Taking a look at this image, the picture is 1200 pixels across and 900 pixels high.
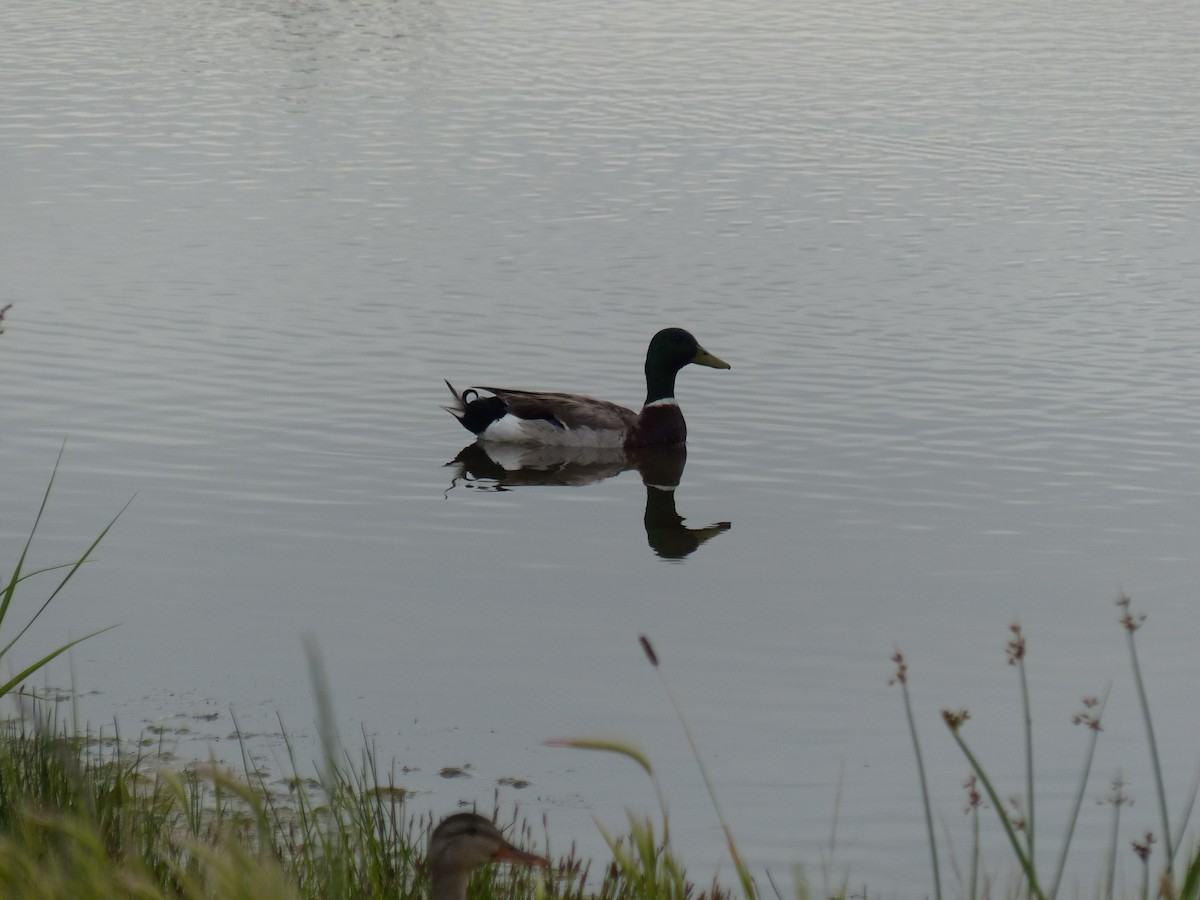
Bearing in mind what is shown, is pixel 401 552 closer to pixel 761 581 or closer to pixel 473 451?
pixel 761 581

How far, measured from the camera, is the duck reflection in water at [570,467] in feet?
41.0

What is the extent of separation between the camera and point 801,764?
7367 mm

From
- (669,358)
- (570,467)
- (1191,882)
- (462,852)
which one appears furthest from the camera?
(669,358)

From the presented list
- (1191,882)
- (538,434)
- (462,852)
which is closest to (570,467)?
(538,434)

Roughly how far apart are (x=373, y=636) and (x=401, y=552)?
1633 millimetres

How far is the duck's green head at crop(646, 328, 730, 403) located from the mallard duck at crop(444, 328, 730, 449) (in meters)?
0.11

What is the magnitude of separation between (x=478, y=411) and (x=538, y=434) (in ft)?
1.70

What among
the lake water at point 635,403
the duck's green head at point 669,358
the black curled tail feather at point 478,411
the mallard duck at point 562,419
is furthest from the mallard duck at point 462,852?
the duck's green head at point 669,358

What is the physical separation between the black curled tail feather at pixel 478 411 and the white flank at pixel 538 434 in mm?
39

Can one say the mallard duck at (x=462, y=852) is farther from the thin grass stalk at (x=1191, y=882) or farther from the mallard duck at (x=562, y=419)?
the mallard duck at (x=562, y=419)

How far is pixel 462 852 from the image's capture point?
12.5 ft

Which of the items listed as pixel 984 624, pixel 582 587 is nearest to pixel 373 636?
pixel 582 587

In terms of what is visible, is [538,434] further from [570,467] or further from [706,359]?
[706,359]

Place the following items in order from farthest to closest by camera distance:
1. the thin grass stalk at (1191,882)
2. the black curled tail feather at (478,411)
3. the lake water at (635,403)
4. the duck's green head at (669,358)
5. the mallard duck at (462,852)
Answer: the duck's green head at (669,358)
the black curled tail feather at (478,411)
the lake water at (635,403)
the mallard duck at (462,852)
the thin grass stalk at (1191,882)
